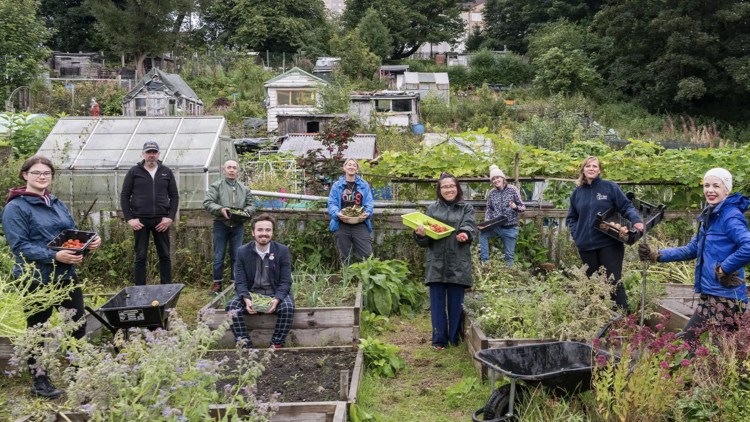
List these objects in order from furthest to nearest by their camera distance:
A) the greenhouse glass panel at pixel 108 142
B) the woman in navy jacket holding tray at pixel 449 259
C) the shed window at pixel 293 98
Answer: the shed window at pixel 293 98
the greenhouse glass panel at pixel 108 142
the woman in navy jacket holding tray at pixel 449 259

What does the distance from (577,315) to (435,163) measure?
12.3ft

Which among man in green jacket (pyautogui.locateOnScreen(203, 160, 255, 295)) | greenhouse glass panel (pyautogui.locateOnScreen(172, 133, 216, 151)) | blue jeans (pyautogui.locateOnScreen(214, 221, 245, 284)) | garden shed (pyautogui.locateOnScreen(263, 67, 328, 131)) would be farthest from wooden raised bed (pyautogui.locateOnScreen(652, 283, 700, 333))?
garden shed (pyautogui.locateOnScreen(263, 67, 328, 131))

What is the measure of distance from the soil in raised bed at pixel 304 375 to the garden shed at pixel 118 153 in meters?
4.23

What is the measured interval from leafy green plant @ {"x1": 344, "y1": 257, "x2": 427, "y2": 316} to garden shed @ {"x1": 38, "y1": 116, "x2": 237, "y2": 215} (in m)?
3.26

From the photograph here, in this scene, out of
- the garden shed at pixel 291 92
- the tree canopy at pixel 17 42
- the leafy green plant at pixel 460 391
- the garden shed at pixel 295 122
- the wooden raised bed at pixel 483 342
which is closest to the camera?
the leafy green plant at pixel 460 391

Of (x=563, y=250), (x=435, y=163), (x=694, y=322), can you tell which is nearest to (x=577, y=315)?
(x=694, y=322)

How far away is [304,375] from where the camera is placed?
4262 mm

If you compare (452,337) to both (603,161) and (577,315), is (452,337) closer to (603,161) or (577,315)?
(577,315)

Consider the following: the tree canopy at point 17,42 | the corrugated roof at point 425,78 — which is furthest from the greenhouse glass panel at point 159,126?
the corrugated roof at point 425,78

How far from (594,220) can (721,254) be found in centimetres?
138

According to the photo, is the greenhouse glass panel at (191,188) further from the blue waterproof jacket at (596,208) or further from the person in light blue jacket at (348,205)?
the blue waterproof jacket at (596,208)

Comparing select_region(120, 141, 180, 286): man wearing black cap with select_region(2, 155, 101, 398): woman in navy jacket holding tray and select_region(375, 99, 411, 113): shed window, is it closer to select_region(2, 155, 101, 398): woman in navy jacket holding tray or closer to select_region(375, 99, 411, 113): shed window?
select_region(2, 155, 101, 398): woman in navy jacket holding tray

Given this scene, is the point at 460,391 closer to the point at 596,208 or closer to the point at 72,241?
the point at 596,208

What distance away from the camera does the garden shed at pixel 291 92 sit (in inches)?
1108
